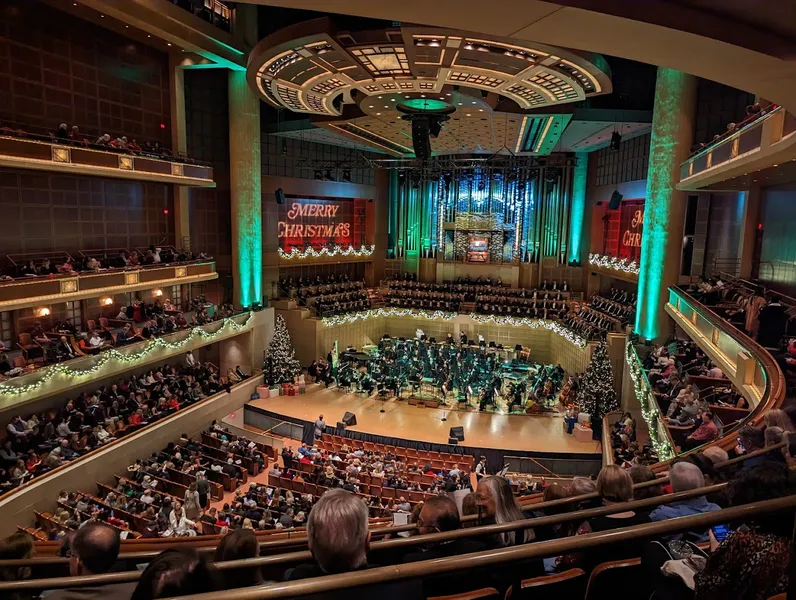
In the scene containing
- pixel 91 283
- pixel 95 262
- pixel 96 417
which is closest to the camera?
pixel 96 417

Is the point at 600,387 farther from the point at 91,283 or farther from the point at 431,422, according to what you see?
the point at 91,283

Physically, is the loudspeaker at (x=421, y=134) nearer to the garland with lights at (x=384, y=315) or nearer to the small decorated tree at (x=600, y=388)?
the small decorated tree at (x=600, y=388)

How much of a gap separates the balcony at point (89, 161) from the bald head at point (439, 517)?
1484 centimetres

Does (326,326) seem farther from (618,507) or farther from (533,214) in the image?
(618,507)

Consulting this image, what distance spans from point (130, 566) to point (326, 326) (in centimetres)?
2142

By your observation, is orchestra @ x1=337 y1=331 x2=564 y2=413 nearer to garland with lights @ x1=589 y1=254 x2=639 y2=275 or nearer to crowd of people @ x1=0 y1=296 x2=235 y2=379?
garland with lights @ x1=589 y1=254 x2=639 y2=275

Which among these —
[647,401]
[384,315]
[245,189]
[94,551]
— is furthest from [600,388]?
[94,551]

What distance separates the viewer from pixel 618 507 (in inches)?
86.2

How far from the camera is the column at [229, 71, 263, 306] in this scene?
21.7 metres

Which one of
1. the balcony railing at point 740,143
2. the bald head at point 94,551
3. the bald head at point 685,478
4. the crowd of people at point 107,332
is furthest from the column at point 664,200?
the bald head at point 94,551

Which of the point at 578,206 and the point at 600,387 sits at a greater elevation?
the point at 578,206

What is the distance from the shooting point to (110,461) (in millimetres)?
14305

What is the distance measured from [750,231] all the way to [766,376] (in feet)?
30.2

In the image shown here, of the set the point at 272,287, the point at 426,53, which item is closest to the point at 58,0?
the point at 426,53
